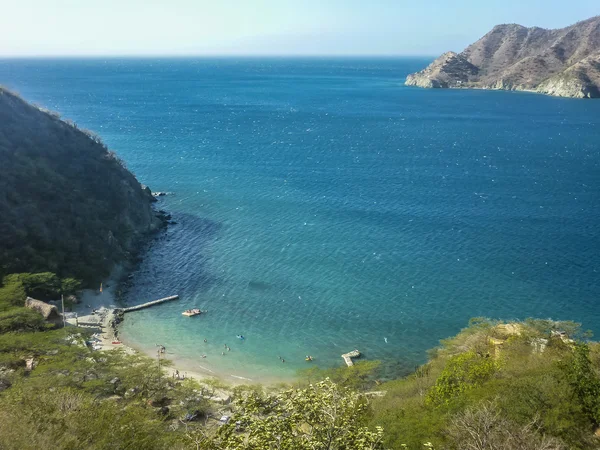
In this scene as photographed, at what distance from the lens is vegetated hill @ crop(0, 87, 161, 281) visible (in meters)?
41.5

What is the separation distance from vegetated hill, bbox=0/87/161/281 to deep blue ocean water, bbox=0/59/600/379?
4321 mm

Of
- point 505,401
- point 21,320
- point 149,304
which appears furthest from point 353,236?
point 505,401

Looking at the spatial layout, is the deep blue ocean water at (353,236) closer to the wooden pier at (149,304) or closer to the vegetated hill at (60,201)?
the wooden pier at (149,304)

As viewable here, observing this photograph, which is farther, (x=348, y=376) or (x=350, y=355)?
(x=350, y=355)

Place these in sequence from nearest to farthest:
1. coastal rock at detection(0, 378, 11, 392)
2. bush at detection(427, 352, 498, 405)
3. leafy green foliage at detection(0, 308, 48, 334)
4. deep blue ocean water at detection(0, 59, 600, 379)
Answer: bush at detection(427, 352, 498, 405) → coastal rock at detection(0, 378, 11, 392) → leafy green foliage at detection(0, 308, 48, 334) → deep blue ocean water at detection(0, 59, 600, 379)

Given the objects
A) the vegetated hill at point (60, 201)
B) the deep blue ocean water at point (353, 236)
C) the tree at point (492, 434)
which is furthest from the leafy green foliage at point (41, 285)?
the tree at point (492, 434)

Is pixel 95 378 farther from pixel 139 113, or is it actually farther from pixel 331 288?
pixel 139 113

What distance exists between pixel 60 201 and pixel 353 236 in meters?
28.9

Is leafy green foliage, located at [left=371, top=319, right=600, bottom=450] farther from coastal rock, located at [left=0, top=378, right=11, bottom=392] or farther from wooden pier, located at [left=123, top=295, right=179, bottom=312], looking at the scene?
wooden pier, located at [left=123, top=295, right=179, bottom=312]

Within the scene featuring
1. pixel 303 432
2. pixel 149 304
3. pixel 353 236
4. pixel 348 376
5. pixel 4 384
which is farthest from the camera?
pixel 353 236

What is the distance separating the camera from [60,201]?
4662 cm

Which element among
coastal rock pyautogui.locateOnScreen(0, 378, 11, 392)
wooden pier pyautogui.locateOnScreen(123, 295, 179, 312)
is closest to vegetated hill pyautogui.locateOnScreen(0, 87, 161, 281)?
wooden pier pyautogui.locateOnScreen(123, 295, 179, 312)

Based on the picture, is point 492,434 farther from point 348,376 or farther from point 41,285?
point 41,285

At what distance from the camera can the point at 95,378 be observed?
26000 millimetres
